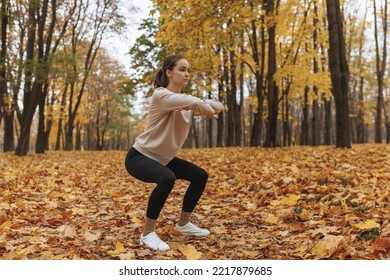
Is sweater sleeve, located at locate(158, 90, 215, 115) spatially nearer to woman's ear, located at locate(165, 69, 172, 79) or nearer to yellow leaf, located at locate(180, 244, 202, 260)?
woman's ear, located at locate(165, 69, 172, 79)

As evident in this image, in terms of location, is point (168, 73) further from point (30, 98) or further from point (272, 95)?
point (30, 98)

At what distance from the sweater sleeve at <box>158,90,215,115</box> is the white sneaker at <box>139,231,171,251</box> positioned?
133 centimetres

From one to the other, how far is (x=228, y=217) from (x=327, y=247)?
209 centimetres

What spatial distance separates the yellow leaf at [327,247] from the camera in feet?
11.0

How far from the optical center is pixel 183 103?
12.1 ft

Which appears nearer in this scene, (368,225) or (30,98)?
(368,225)

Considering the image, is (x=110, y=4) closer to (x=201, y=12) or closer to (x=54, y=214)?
(x=201, y=12)

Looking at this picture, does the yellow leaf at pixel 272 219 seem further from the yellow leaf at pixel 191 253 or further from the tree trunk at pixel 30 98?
the tree trunk at pixel 30 98

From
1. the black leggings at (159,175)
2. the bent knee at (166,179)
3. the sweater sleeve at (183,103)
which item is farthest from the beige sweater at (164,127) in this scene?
the bent knee at (166,179)

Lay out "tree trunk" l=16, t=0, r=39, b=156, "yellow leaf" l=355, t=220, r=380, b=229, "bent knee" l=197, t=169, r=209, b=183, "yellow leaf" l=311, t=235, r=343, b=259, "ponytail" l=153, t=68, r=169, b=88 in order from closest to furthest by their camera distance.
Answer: "yellow leaf" l=311, t=235, r=343, b=259, "yellow leaf" l=355, t=220, r=380, b=229, "ponytail" l=153, t=68, r=169, b=88, "bent knee" l=197, t=169, r=209, b=183, "tree trunk" l=16, t=0, r=39, b=156

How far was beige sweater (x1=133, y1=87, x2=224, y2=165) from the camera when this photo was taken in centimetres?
383

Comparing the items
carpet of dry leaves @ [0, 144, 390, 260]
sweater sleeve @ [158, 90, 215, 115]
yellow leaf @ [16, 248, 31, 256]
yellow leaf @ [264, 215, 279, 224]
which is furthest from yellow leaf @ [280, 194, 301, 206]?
yellow leaf @ [16, 248, 31, 256]

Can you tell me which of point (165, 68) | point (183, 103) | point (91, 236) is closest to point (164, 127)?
point (183, 103)

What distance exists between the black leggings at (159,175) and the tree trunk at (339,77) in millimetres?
9422
